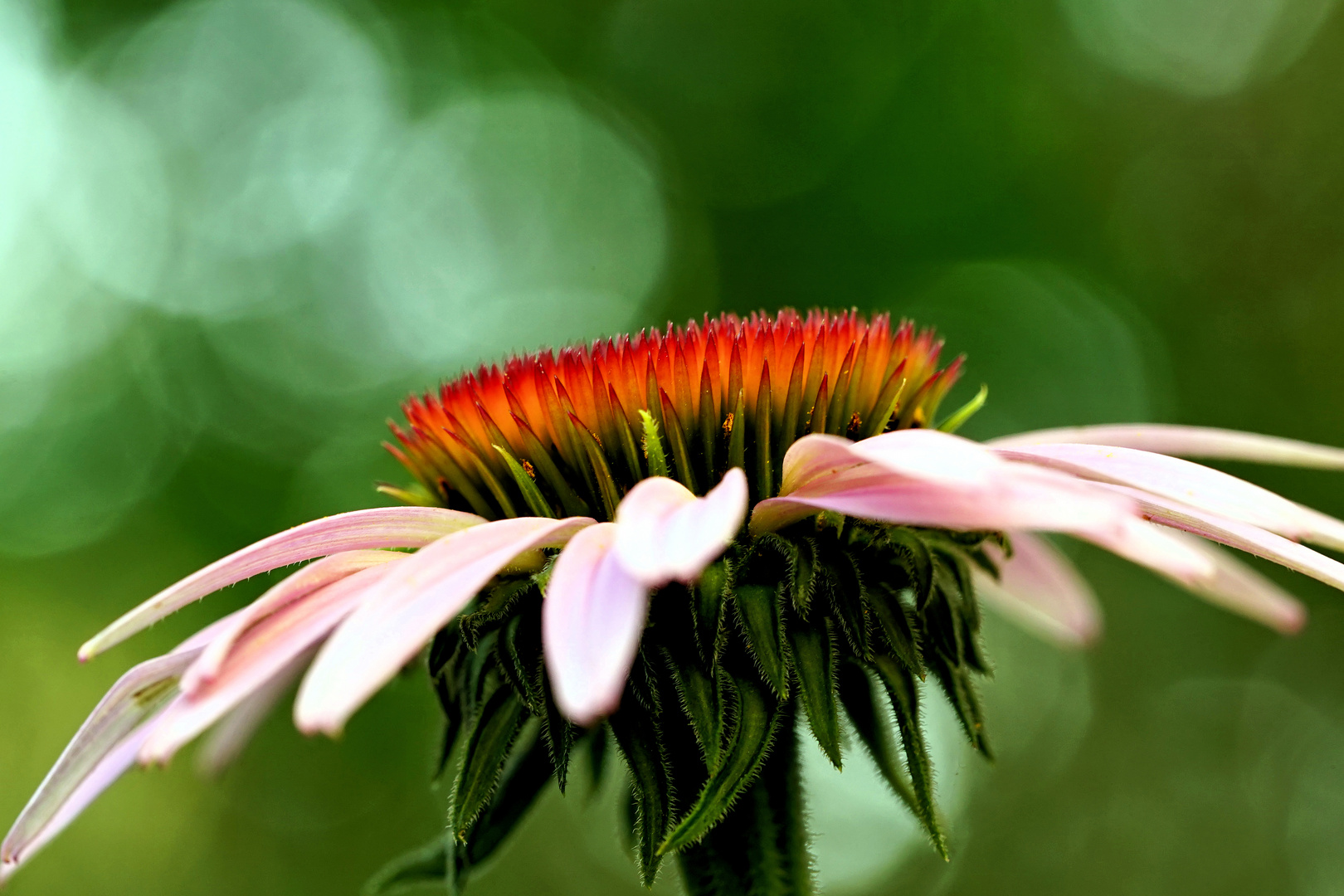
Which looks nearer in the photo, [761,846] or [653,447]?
[653,447]

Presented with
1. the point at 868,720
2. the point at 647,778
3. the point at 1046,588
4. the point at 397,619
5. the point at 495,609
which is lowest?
the point at 1046,588

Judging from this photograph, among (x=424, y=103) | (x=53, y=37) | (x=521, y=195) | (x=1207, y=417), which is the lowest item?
(x=1207, y=417)

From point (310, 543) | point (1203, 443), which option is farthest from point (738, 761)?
point (1203, 443)

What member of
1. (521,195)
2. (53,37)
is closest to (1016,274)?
(521,195)

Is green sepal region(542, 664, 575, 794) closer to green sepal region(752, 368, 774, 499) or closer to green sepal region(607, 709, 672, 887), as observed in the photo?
green sepal region(607, 709, 672, 887)

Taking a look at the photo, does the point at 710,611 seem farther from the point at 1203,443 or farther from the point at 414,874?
the point at 1203,443

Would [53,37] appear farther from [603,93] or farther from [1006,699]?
[1006,699]

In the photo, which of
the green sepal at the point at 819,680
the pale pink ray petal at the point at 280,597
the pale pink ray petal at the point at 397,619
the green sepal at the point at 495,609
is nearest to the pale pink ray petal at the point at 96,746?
the pale pink ray petal at the point at 280,597
